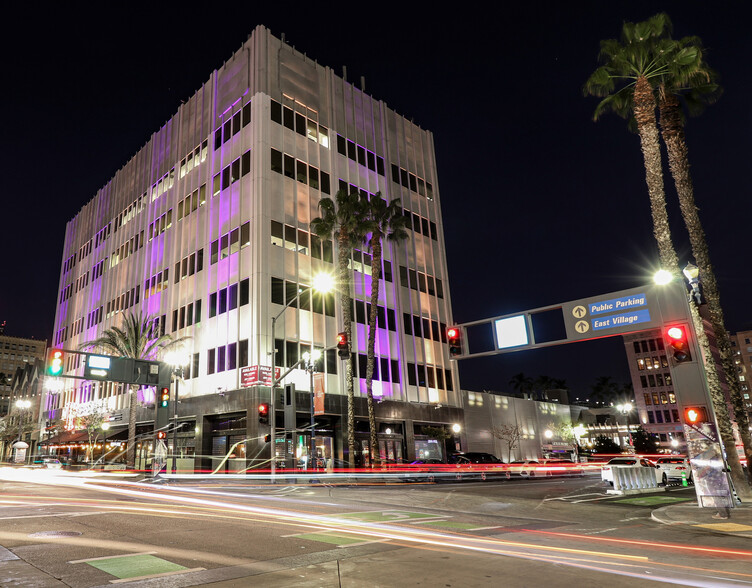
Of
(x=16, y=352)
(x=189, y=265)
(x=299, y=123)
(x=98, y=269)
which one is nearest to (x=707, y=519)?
(x=299, y=123)

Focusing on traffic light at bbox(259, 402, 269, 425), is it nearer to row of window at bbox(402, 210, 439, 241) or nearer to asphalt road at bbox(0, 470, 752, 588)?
asphalt road at bbox(0, 470, 752, 588)

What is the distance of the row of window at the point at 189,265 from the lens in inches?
1812

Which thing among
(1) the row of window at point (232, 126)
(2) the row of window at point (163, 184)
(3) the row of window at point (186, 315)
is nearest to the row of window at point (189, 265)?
(3) the row of window at point (186, 315)

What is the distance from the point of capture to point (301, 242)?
143 ft

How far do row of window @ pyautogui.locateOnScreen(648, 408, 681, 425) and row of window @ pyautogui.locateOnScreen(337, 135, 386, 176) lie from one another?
323 feet

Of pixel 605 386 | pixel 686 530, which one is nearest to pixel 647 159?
pixel 686 530

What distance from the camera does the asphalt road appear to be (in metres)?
7.65

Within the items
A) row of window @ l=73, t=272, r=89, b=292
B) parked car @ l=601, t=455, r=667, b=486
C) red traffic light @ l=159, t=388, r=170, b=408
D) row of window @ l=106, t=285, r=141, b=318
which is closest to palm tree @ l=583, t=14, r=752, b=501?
parked car @ l=601, t=455, r=667, b=486

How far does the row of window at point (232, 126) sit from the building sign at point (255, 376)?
2115 cm

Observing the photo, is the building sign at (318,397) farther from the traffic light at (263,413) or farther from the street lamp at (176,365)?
the street lamp at (176,365)

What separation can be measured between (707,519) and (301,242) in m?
34.6

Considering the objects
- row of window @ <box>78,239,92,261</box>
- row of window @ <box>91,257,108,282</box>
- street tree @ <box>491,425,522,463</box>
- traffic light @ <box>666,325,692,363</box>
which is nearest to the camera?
traffic light @ <box>666,325,692,363</box>

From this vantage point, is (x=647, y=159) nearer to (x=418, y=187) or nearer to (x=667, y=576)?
(x=667, y=576)

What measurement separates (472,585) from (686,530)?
28.4 ft
